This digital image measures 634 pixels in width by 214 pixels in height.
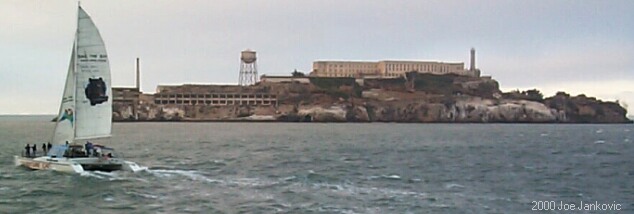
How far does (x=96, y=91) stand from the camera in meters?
46.2

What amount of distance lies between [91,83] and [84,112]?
1.81 metres

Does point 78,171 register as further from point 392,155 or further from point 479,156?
point 479,156

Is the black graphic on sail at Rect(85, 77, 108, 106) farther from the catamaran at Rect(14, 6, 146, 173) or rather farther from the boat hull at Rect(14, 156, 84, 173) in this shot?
the boat hull at Rect(14, 156, 84, 173)

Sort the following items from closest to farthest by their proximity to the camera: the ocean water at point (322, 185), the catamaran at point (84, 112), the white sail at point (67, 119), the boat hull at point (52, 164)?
the ocean water at point (322, 185) → the boat hull at point (52, 164) → the catamaran at point (84, 112) → the white sail at point (67, 119)

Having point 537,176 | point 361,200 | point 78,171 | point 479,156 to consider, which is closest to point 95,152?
point 78,171

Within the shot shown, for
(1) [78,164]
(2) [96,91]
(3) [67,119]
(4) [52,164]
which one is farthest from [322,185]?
(3) [67,119]

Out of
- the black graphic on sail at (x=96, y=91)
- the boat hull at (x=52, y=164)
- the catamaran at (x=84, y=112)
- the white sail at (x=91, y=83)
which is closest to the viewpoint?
the boat hull at (x=52, y=164)

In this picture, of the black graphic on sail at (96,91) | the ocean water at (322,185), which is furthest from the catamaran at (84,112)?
the ocean water at (322,185)

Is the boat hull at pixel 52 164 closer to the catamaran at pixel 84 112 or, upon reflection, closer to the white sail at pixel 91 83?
the catamaran at pixel 84 112

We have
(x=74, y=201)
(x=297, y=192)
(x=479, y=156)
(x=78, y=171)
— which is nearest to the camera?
(x=74, y=201)

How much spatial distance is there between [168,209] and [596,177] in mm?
29305

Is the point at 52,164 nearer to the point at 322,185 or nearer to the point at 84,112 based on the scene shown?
the point at 84,112

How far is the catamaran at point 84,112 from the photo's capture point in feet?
146

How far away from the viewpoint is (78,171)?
143 feet
